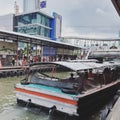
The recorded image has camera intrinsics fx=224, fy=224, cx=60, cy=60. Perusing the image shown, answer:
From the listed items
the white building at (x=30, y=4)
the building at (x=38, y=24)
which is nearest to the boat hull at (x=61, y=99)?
the building at (x=38, y=24)

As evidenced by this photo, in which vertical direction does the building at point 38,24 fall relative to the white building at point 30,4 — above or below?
below

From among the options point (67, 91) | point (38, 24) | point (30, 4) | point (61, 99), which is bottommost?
point (61, 99)

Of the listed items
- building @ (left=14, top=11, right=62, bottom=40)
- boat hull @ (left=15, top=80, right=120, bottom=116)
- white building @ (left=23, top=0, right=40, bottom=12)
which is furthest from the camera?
white building @ (left=23, top=0, right=40, bottom=12)

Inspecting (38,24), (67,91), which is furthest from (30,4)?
(67,91)

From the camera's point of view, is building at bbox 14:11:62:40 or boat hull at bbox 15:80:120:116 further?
building at bbox 14:11:62:40

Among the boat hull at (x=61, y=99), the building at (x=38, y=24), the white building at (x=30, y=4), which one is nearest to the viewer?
the boat hull at (x=61, y=99)

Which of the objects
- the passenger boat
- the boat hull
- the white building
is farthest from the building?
the boat hull

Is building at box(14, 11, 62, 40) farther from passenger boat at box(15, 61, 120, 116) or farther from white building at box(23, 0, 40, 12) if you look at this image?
passenger boat at box(15, 61, 120, 116)

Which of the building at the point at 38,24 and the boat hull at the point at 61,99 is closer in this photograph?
the boat hull at the point at 61,99

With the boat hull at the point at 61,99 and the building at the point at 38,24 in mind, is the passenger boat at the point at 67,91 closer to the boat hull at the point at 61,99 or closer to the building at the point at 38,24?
the boat hull at the point at 61,99

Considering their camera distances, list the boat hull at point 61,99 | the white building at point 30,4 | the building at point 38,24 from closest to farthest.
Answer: the boat hull at point 61,99
the building at point 38,24
the white building at point 30,4

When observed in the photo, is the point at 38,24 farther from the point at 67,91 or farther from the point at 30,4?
the point at 67,91

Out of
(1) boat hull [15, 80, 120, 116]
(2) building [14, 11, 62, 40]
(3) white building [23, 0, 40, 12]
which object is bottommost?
(1) boat hull [15, 80, 120, 116]

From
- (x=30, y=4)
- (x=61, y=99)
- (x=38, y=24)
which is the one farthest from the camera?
(x=30, y=4)
